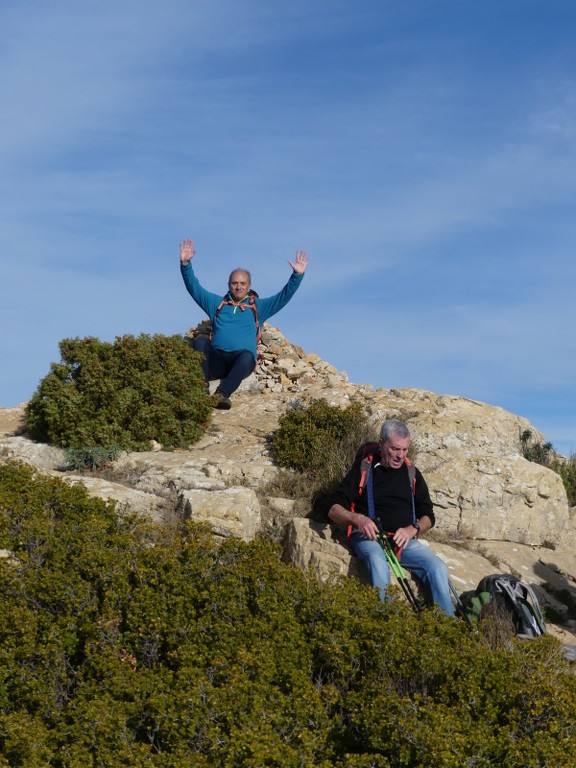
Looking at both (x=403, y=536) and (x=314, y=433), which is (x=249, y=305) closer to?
(x=314, y=433)

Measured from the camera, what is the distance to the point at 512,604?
7887 mm

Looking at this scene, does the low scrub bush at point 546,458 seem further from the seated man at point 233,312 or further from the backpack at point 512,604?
the backpack at point 512,604

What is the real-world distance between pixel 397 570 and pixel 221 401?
234 inches

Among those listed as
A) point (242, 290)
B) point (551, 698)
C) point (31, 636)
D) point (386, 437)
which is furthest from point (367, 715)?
point (242, 290)

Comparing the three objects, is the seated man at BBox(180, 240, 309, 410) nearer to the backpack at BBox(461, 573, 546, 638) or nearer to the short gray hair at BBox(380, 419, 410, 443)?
the short gray hair at BBox(380, 419, 410, 443)

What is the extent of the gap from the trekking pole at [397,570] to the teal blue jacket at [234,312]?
21.6 ft

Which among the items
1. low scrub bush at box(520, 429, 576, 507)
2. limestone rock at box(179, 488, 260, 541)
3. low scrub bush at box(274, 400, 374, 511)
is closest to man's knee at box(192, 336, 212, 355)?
low scrub bush at box(274, 400, 374, 511)

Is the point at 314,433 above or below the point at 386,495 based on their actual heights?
above

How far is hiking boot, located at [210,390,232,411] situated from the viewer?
1289cm

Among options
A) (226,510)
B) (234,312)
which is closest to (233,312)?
(234,312)

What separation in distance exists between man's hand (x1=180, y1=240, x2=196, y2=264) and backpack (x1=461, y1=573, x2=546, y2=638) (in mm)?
8182

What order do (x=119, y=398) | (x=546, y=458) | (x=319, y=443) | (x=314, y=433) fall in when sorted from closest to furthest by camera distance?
(x=319, y=443) < (x=314, y=433) < (x=119, y=398) < (x=546, y=458)

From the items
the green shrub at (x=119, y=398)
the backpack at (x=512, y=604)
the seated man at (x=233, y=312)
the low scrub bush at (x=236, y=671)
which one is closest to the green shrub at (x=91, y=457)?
the green shrub at (x=119, y=398)

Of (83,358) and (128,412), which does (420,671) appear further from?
(83,358)
